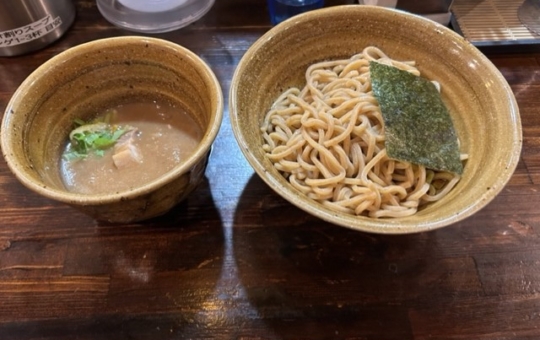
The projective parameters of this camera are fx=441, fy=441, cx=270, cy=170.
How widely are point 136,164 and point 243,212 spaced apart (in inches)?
13.6

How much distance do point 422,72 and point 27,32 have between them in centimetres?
151

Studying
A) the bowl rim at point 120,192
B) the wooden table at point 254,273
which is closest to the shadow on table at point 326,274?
the wooden table at point 254,273

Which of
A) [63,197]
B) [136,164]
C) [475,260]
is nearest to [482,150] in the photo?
[475,260]

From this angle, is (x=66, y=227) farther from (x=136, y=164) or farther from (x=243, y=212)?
(x=243, y=212)

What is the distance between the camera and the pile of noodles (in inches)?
49.6

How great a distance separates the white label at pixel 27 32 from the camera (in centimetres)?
172

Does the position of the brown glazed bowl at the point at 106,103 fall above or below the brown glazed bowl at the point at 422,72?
above

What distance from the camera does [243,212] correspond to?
1352 millimetres

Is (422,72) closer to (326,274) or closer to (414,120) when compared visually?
(414,120)

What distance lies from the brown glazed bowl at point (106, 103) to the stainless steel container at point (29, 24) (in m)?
0.61

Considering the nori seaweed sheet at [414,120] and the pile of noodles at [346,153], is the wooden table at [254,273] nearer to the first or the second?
the pile of noodles at [346,153]

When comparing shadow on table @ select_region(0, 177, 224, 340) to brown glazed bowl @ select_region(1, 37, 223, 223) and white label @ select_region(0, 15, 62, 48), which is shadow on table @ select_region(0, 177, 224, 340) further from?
white label @ select_region(0, 15, 62, 48)

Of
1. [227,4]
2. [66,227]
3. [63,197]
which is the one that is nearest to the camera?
[63,197]

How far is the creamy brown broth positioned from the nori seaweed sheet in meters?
0.58
